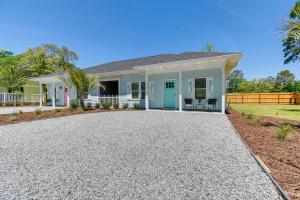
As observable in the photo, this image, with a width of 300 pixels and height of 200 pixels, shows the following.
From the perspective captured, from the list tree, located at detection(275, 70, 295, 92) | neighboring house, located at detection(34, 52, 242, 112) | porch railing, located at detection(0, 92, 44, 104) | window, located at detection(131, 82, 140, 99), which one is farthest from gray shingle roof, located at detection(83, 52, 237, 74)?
tree, located at detection(275, 70, 295, 92)

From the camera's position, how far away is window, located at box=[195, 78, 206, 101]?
509 inches

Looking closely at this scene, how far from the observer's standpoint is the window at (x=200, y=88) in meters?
12.9

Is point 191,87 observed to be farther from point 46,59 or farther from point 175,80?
point 46,59

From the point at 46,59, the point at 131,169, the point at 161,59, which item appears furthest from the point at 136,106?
the point at 46,59

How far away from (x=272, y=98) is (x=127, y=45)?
84.7 ft

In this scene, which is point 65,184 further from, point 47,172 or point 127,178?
point 127,178

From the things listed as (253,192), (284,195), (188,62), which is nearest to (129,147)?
(253,192)

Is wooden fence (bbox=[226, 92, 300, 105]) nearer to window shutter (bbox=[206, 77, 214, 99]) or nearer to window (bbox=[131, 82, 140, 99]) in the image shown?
window shutter (bbox=[206, 77, 214, 99])

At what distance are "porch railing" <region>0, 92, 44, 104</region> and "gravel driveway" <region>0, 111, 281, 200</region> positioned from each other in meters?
21.9

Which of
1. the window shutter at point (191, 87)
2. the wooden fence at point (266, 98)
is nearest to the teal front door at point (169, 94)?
the window shutter at point (191, 87)

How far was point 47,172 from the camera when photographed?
3205 mm

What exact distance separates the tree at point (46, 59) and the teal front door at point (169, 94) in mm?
19183

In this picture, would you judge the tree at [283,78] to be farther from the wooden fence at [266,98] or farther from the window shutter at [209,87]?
the window shutter at [209,87]

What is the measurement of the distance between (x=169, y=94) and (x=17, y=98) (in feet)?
70.5
